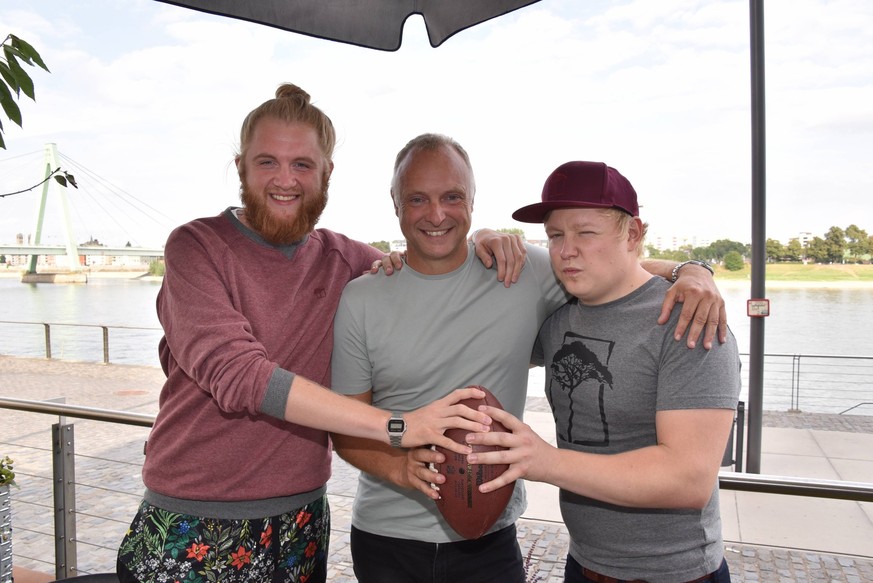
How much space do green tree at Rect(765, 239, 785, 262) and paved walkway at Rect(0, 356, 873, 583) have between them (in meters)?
1.87

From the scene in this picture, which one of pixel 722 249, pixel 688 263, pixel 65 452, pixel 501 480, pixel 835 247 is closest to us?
pixel 501 480

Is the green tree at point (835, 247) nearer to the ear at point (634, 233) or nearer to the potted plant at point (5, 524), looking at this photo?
the ear at point (634, 233)

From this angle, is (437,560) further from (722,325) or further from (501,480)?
(722,325)

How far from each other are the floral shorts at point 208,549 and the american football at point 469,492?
1.56 ft

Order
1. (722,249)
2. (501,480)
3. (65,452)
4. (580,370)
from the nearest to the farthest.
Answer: (501,480)
(580,370)
(65,452)
(722,249)

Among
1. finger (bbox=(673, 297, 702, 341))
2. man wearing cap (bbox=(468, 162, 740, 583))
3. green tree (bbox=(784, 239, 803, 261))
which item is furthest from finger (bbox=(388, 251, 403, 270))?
green tree (bbox=(784, 239, 803, 261))

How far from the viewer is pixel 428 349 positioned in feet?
5.06

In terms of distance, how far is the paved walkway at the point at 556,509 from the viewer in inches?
148

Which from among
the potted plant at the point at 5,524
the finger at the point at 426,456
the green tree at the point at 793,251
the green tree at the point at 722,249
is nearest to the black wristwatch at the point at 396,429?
the finger at the point at 426,456

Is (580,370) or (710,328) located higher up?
(710,328)

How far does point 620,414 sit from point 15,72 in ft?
5.30

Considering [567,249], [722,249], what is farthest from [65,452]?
[722,249]

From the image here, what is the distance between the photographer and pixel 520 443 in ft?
3.60

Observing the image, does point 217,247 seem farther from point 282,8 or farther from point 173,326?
point 282,8
